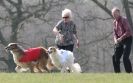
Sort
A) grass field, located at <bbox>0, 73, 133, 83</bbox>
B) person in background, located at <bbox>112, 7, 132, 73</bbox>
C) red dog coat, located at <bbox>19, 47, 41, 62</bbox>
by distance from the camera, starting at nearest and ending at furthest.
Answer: grass field, located at <bbox>0, 73, 133, 83</bbox> → person in background, located at <bbox>112, 7, 132, 73</bbox> → red dog coat, located at <bbox>19, 47, 41, 62</bbox>

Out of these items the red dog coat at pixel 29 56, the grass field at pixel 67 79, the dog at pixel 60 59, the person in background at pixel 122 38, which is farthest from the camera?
the red dog coat at pixel 29 56

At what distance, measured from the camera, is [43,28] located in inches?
1948

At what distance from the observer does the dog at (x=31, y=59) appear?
18.4 metres

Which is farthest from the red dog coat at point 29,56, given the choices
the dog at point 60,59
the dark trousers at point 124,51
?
the dark trousers at point 124,51

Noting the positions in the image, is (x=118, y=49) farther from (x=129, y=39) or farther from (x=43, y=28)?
(x=43, y=28)

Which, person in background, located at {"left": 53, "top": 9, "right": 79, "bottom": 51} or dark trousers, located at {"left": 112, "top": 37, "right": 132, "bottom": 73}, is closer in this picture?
dark trousers, located at {"left": 112, "top": 37, "right": 132, "bottom": 73}

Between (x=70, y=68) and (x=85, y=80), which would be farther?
(x=70, y=68)

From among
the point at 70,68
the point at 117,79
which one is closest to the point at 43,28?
the point at 70,68

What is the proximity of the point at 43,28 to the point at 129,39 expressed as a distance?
106 feet

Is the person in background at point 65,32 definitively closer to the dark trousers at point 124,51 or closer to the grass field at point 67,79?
the dark trousers at point 124,51

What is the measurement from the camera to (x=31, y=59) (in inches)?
726

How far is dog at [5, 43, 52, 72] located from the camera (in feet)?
60.4

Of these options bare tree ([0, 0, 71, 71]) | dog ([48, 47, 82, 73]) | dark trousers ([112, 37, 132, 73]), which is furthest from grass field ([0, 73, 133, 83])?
bare tree ([0, 0, 71, 71])

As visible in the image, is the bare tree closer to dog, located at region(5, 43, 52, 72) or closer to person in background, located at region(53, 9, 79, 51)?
dog, located at region(5, 43, 52, 72)
